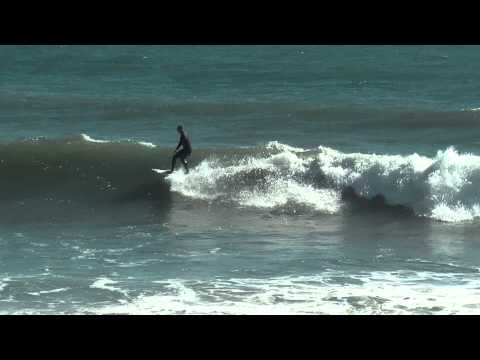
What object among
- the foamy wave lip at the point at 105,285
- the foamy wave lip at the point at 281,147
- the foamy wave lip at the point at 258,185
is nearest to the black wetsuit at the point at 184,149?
the foamy wave lip at the point at 258,185

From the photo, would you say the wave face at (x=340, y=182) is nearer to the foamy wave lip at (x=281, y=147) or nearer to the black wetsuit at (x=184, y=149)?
the foamy wave lip at (x=281, y=147)

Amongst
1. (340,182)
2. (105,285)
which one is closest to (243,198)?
(340,182)

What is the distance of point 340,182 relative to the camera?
16.9m

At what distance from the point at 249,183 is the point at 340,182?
185 cm

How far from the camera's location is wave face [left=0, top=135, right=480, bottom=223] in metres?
15.8

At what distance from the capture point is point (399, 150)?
20.2 metres

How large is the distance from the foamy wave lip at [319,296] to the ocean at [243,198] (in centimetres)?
3

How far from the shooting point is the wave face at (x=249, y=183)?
15.8m

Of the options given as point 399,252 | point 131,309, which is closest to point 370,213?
point 399,252

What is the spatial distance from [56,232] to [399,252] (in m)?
5.62

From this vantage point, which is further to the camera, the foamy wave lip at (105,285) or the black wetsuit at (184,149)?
the black wetsuit at (184,149)

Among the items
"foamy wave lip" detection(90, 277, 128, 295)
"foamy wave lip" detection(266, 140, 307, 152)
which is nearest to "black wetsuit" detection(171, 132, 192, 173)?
"foamy wave lip" detection(266, 140, 307, 152)

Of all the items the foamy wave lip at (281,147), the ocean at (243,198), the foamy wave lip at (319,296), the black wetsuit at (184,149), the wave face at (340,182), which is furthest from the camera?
the foamy wave lip at (281,147)

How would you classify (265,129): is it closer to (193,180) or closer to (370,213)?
(193,180)
